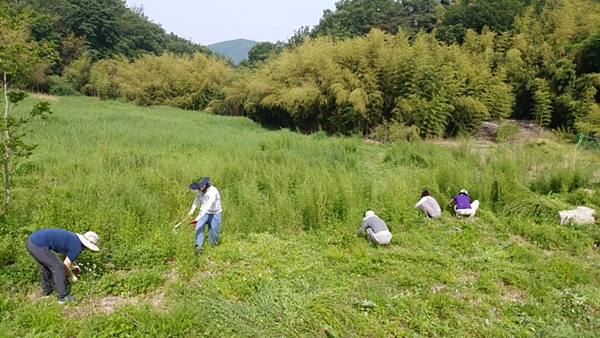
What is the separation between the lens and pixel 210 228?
15.1 ft

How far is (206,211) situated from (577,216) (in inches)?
239

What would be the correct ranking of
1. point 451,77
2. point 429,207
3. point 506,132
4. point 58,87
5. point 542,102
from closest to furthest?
point 429,207, point 451,77, point 506,132, point 542,102, point 58,87

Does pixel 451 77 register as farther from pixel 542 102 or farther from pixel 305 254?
pixel 305 254

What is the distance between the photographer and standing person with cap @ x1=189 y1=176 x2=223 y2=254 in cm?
438

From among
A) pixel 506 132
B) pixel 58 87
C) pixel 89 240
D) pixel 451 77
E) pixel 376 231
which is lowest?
pixel 376 231

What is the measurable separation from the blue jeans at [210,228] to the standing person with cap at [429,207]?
3592mm

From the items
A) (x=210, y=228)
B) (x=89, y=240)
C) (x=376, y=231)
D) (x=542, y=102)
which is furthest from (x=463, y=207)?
(x=542, y=102)

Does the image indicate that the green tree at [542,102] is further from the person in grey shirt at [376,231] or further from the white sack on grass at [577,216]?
the person in grey shirt at [376,231]

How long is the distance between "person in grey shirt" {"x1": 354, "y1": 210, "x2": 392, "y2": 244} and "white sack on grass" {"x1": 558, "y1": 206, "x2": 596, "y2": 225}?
321 cm

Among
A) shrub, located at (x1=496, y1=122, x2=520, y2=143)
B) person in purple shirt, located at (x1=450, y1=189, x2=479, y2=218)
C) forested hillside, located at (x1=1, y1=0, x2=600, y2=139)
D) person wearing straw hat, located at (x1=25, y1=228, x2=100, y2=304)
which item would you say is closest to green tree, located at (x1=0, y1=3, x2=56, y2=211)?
person wearing straw hat, located at (x1=25, y1=228, x2=100, y2=304)

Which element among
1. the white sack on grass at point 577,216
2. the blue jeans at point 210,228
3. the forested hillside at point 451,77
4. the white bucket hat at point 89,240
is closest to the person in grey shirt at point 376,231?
the blue jeans at point 210,228

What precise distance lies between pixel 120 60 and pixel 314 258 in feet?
123

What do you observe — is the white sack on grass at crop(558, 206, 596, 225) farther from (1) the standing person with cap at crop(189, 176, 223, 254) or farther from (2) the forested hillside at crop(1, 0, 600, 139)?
(2) the forested hillside at crop(1, 0, 600, 139)

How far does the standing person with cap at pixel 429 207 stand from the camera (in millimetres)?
5848
